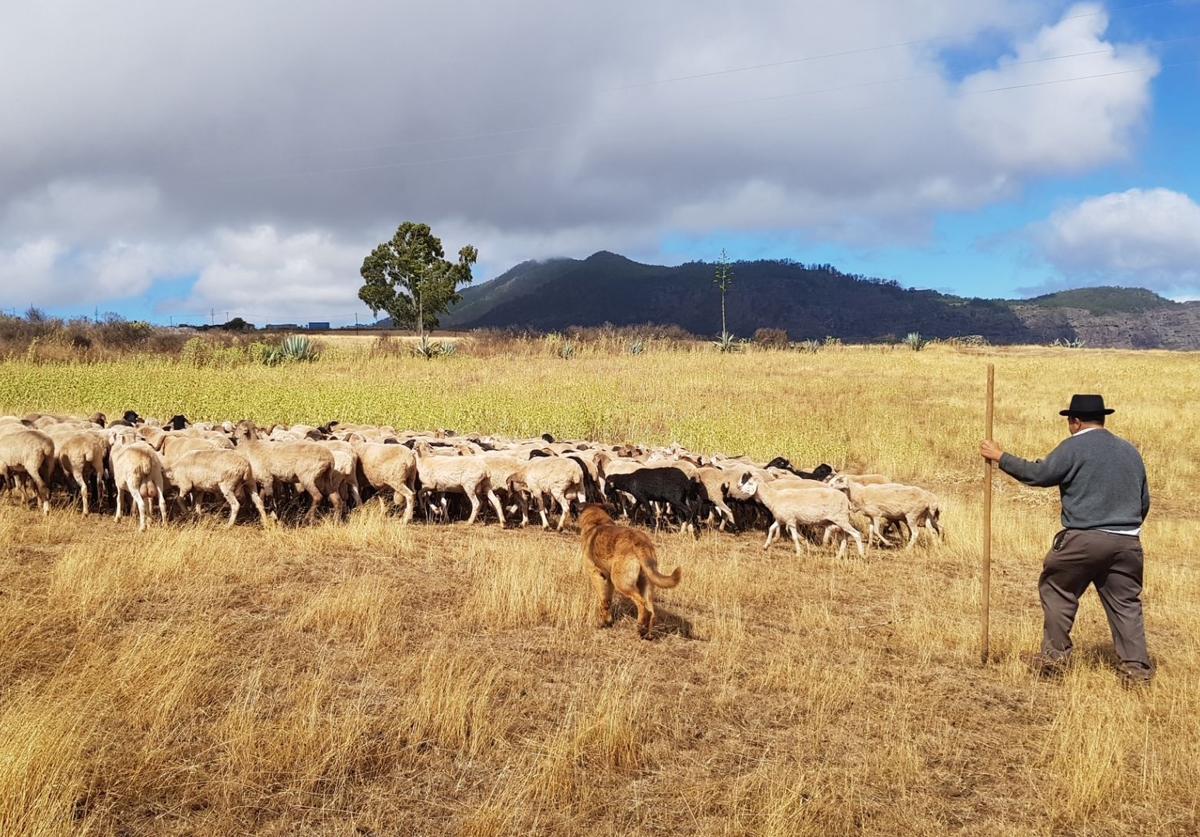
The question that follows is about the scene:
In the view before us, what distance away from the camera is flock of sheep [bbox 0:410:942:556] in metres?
10.9

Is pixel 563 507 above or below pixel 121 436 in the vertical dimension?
below

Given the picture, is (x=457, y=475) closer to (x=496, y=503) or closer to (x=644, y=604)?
(x=496, y=503)

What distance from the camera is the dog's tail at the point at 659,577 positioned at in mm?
6816

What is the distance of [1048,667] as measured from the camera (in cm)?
693

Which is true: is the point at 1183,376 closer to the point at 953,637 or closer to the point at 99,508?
the point at 953,637

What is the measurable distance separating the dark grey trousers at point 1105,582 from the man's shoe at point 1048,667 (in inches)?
1.6


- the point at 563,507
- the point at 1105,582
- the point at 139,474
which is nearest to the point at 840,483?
the point at 563,507

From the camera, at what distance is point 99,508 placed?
11547mm

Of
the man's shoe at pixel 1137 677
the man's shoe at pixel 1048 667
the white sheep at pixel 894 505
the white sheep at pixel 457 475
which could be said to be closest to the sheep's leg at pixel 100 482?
the white sheep at pixel 457 475

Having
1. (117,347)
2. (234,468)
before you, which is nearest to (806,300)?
(117,347)

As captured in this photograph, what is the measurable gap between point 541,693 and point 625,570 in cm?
146

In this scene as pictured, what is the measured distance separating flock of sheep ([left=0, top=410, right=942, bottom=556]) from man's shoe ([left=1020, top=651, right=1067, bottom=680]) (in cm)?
397

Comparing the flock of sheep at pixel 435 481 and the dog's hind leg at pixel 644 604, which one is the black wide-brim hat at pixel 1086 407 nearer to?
the dog's hind leg at pixel 644 604

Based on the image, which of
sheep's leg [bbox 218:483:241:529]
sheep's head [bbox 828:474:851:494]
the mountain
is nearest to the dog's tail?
sheep's head [bbox 828:474:851:494]
